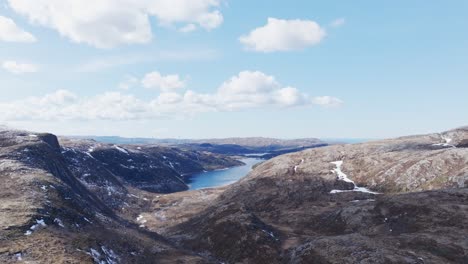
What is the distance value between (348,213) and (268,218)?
26.6 m

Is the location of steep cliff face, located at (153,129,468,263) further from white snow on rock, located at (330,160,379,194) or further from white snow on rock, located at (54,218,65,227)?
white snow on rock, located at (54,218,65,227)

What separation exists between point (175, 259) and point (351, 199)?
210 feet

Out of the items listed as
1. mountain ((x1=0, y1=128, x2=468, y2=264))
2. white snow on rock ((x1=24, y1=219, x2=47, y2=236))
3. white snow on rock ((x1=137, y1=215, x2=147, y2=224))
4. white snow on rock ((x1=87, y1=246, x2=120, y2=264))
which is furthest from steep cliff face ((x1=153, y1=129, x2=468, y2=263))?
white snow on rock ((x1=24, y1=219, x2=47, y2=236))

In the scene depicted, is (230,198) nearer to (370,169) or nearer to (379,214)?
(370,169)

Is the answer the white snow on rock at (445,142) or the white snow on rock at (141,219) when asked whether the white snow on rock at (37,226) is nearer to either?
the white snow on rock at (141,219)

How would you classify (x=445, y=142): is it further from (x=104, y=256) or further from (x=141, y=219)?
(x=104, y=256)

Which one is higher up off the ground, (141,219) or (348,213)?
(348,213)

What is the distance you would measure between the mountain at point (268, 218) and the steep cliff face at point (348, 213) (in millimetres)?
302

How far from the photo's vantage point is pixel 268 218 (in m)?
109

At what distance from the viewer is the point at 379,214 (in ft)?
275

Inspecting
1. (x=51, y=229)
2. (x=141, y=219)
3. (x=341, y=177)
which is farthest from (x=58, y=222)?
(x=341, y=177)

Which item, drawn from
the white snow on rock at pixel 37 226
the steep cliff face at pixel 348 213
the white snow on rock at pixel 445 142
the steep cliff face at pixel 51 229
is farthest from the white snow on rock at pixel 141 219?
the white snow on rock at pixel 445 142

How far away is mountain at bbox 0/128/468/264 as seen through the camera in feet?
194

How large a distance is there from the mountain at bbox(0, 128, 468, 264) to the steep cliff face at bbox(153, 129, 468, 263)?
30 centimetres
